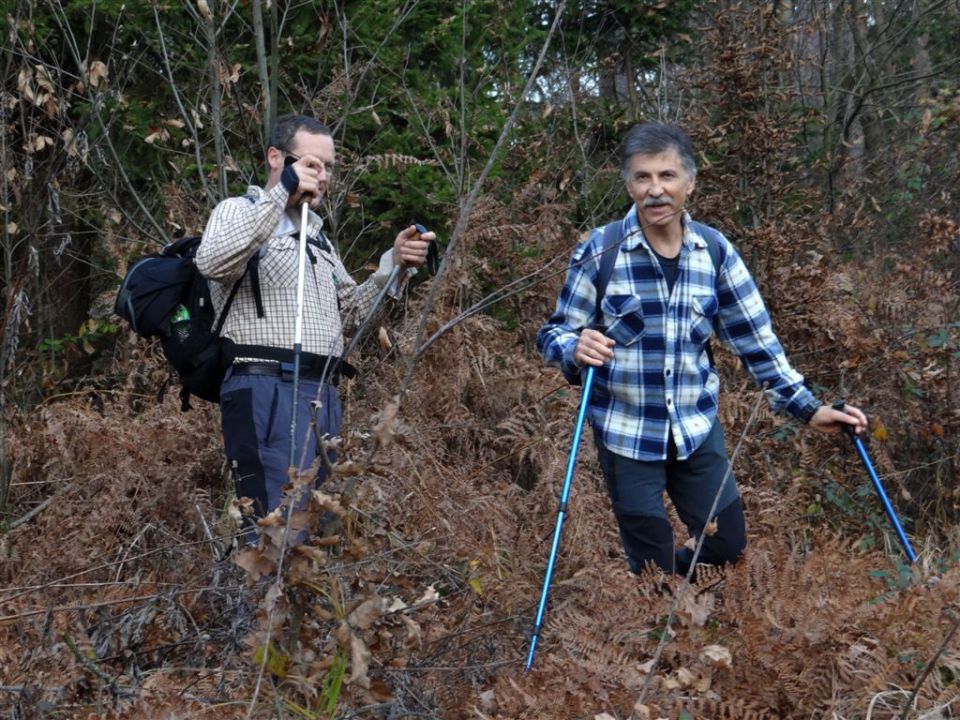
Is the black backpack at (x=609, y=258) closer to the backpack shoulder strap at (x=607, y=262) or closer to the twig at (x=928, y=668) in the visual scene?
the backpack shoulder strap at (x=607, y=262)

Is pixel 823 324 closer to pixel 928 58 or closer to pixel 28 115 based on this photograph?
pixel 28 115

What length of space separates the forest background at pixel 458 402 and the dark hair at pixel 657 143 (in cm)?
89

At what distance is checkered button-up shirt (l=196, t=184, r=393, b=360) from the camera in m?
4.35

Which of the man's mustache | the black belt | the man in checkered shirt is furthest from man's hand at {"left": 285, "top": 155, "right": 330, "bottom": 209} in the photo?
the man's mustache

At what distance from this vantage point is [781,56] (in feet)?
28.6

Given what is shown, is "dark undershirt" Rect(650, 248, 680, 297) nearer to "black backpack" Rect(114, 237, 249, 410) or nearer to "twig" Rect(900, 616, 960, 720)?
"black backpack" Rect(114, 237, 249, 410)

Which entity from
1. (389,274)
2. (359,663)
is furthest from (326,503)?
(389,274)

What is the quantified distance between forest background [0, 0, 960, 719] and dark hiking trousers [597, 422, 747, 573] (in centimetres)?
22

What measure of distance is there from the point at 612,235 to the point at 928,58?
41.6 ft

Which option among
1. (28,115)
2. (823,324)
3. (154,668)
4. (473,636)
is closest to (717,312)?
(473,636)

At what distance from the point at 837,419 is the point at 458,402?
3.55m

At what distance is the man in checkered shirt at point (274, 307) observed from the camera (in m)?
4.39

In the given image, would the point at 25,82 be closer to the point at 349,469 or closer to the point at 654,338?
the point at 654,338

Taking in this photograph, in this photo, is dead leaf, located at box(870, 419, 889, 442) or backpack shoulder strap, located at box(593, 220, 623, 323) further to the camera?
dead leaf, located at box(870, 419, 889, 442)
